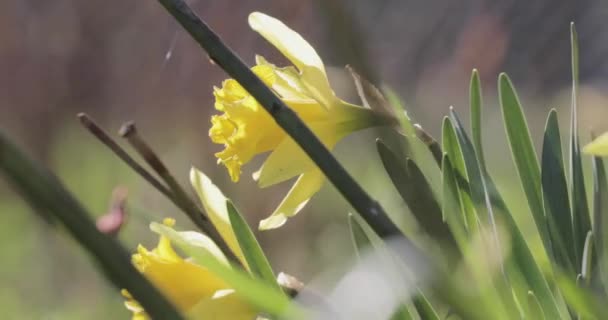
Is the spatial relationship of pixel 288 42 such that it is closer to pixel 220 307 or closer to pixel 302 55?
pixel 302 55

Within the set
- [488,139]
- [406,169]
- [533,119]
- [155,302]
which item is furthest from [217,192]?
[533,119]

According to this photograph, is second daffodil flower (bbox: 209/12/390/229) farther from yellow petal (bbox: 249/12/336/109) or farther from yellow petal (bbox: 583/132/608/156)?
yellow petal (bbox: 583/132/608/156)

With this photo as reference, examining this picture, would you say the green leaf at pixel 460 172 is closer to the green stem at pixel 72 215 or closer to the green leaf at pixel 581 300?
the green leaf at pixel 581 300

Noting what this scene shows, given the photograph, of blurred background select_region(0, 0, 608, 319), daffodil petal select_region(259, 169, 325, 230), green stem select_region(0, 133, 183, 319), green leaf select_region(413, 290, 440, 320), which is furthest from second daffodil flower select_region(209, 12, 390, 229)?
blurred background select_region(0, 0, 608, 319)

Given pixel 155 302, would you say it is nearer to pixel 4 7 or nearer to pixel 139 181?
pixel 139 181

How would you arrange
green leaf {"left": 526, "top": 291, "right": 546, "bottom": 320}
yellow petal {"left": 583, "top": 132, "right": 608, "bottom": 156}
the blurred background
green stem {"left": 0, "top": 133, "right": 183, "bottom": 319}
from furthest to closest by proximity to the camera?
the blurred background, green leaf {"left": 526, "top": 291, "right": 546, "bottom": 320}, yellow petal {"left": 583, "top": 132, "right": 608, "bottom": 156}, green stem {"left": 0, "top": 133, "right": 183, "bottom": 319}

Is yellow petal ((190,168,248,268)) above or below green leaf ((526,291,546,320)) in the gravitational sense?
above

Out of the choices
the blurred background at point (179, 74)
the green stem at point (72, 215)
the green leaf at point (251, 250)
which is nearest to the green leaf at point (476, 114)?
the green leaf at point (251, 250)
